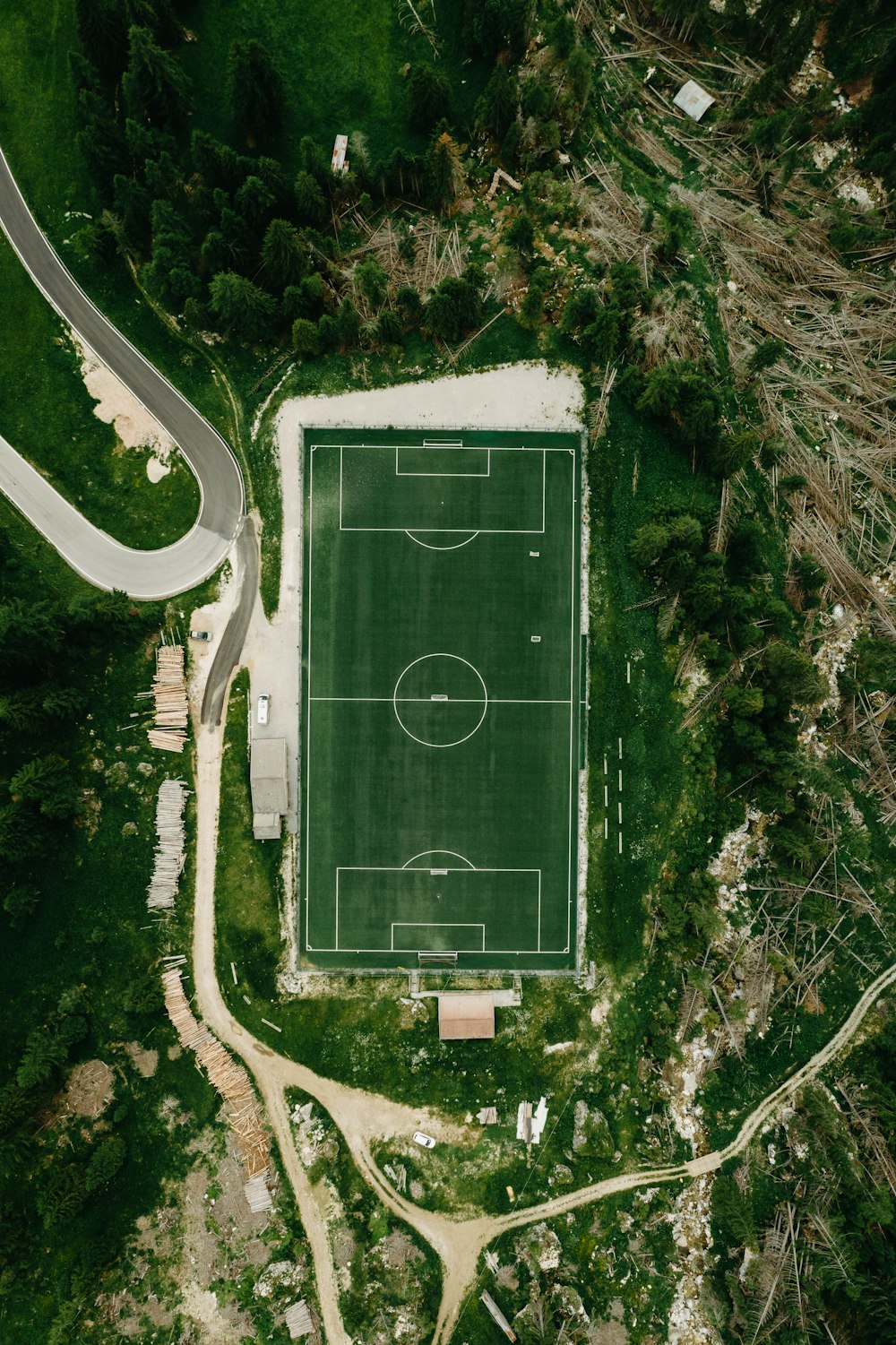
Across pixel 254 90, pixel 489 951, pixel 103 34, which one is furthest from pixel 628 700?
pixel 103 34

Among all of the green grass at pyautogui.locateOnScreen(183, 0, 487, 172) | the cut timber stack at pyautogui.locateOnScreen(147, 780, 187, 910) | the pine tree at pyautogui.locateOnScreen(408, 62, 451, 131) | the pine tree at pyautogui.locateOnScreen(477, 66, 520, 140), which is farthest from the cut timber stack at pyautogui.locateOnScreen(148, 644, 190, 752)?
the pine tree at pyautogui.locateOnScreen(477, 66, 520, 140)

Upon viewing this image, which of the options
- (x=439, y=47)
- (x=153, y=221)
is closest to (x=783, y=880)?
(x=153, y=221)

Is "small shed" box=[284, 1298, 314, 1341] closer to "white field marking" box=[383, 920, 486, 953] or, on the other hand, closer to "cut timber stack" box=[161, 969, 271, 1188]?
"cut timber stack" box=[161, 969, 271, 1188]

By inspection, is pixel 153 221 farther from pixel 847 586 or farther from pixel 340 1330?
pixel 340 1330

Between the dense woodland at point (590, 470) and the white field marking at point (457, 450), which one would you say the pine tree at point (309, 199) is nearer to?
the dense woodland at point (590, 470)

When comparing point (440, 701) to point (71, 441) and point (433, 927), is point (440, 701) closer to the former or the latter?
point (433, 927)

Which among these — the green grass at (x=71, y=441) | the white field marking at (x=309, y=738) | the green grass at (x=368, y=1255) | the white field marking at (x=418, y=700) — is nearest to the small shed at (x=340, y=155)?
the white field marking at (x=309, y=738)

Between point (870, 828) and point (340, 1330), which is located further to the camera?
point (870, 828)
